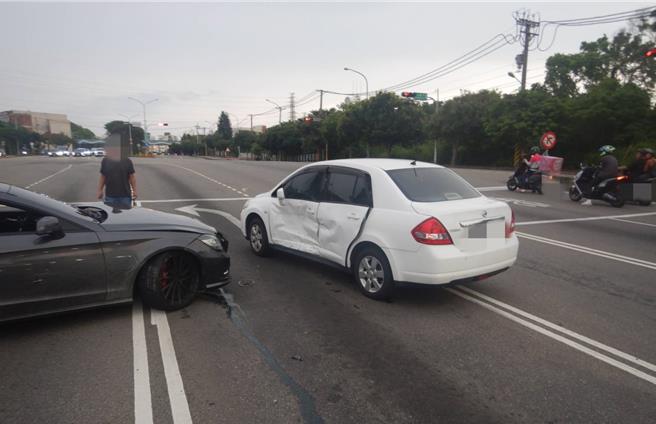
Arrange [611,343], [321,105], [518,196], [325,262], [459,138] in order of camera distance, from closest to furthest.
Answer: [611,343]
[325,262]
[518,196]
[459,138]
[321,105]

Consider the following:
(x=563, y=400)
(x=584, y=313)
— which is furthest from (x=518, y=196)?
(x=563, y=400)

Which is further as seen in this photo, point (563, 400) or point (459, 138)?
point (459, 138)

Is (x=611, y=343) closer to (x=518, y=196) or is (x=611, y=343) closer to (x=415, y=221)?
(x=415, y=221)

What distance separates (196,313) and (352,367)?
74.5 inches

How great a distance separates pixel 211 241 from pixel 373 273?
1.84 m

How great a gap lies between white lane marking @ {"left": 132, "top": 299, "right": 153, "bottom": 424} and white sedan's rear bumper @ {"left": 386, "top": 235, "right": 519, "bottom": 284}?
256 cm

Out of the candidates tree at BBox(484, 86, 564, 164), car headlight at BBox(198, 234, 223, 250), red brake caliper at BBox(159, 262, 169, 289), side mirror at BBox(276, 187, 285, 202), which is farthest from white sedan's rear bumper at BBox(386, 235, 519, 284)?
tree at BBox(484, 86, 564, 164)

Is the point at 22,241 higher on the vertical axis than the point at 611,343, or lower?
higher

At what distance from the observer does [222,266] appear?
495 centimetres

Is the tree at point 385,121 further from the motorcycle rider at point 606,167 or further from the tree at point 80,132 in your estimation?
the tree at point 80,132

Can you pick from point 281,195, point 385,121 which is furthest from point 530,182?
point 385,121

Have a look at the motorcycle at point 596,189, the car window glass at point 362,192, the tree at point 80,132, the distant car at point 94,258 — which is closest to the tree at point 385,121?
the motorcycle at point 596,189

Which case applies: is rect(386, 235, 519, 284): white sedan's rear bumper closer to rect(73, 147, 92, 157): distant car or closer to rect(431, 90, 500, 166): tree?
rect(431, 90, 500, 166): tree

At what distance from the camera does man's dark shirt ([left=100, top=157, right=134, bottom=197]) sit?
23.2 ft
